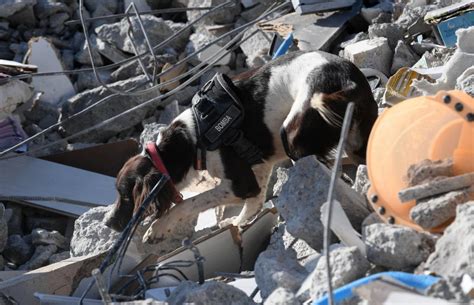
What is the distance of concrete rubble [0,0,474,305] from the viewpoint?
3303mm

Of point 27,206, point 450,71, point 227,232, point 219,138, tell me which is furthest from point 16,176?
point 450,71

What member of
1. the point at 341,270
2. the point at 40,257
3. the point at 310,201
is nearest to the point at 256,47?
the point at 40,257

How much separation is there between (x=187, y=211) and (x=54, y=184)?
5.30 ft

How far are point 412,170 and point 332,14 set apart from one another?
3.64 m

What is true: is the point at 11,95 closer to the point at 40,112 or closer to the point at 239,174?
the point at 40,112

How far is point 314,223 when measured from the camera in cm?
375

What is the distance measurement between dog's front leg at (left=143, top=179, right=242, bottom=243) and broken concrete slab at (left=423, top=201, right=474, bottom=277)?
6.71ft

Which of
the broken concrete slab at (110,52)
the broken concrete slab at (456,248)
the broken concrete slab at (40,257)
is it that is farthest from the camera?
the broken concrete slab at (110,52)

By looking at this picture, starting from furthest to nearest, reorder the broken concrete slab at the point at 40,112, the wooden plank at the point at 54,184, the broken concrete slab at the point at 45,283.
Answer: the broken concrete slab at the point at 40,112
the wooden plank at the point at 54,184
the broken concrete slab at the point at 45,283

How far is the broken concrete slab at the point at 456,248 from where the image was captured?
2.98 metres

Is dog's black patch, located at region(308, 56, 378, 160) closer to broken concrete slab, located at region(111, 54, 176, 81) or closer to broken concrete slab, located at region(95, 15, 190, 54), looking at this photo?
broken concrete slab, located at region(111, 54, 176, 81)

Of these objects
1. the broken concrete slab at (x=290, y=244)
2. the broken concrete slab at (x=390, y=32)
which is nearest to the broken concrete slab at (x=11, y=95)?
the broken concrete slab at (x=390, y=32)

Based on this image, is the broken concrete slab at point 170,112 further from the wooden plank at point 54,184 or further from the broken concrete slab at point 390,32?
the broken concrete slab at point 390,32

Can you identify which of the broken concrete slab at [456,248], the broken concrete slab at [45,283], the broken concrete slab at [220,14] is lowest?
the broken concrete slab at [220,14]
